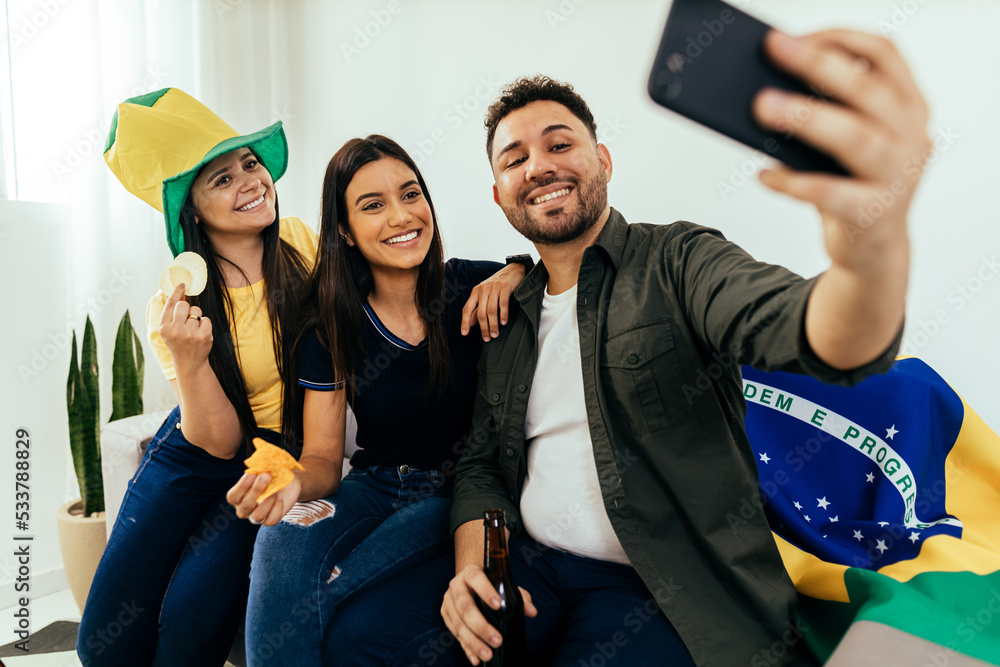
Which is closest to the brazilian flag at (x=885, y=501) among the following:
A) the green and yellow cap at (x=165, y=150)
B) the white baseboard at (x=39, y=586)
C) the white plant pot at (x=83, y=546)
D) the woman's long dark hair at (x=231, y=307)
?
the woman's long dark hair at (x=231, y=307)

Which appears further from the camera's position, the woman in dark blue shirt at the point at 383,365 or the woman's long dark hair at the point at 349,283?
the woman's long dark hair at the point at 349,283

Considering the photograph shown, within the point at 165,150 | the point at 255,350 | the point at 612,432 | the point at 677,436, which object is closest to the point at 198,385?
the point at 255,350

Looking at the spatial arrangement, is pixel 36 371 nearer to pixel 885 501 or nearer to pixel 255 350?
pixel 255 350

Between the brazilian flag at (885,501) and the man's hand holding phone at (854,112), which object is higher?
the man's hand holding phone at (854,112)

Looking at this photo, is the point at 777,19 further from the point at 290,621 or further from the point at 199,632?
the point at 199,632

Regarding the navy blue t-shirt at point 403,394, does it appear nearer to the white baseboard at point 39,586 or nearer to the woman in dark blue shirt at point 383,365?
the woman in dark blue shirt at point 383,365

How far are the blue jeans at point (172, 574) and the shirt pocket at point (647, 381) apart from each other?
3.71ft

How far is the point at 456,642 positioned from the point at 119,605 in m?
0.98

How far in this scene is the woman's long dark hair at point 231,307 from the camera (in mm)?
1687

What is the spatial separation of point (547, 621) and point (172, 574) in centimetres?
108

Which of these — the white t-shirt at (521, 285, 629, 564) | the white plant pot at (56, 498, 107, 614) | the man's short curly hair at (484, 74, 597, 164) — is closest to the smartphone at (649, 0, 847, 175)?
the white t-shirt at (521, 285, 629, 564)

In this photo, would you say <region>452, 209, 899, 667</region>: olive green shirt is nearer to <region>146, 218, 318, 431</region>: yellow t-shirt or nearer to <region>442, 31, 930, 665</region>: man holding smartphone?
<region>442, 31, 930, 665</region>: man holding smartphone

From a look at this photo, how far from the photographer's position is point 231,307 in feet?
5.75

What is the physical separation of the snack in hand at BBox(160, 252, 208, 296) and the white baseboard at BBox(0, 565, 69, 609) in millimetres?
1760
